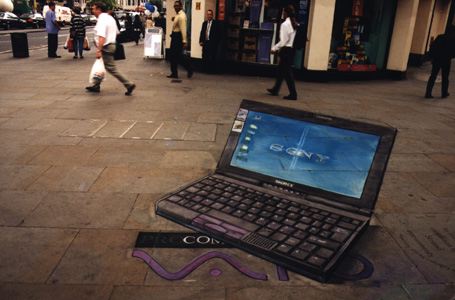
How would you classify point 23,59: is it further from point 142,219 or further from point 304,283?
point 304,283

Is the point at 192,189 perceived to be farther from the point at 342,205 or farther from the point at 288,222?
the point at 342,205

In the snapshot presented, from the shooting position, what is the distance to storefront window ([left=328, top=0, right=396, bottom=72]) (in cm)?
1252

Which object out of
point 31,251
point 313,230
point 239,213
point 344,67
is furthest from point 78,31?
point 313,230

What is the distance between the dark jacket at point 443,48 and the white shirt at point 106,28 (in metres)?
7.54

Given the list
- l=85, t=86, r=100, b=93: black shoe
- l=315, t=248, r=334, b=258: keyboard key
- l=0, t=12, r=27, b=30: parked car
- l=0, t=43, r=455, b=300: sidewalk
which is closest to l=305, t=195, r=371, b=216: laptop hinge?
l=0, t=43, r=455, b=300: sidewalk

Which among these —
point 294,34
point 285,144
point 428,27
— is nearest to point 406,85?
point 294,34

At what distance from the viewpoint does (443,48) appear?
31.3 feet

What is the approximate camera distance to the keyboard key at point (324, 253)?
2.49m

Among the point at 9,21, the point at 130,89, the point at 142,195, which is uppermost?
the point at 9,21

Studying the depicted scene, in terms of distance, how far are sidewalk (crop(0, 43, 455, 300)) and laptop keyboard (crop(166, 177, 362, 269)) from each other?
154 millimetres

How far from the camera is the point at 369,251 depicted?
281 cm

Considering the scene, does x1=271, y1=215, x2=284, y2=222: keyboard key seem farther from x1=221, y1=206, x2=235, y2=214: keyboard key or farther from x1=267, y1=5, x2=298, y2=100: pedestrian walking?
x1=267, y1=5, x2=298, y2=100: pedestrian walking

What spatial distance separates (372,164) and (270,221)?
33.8 inches

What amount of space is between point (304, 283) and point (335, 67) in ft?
37.4
